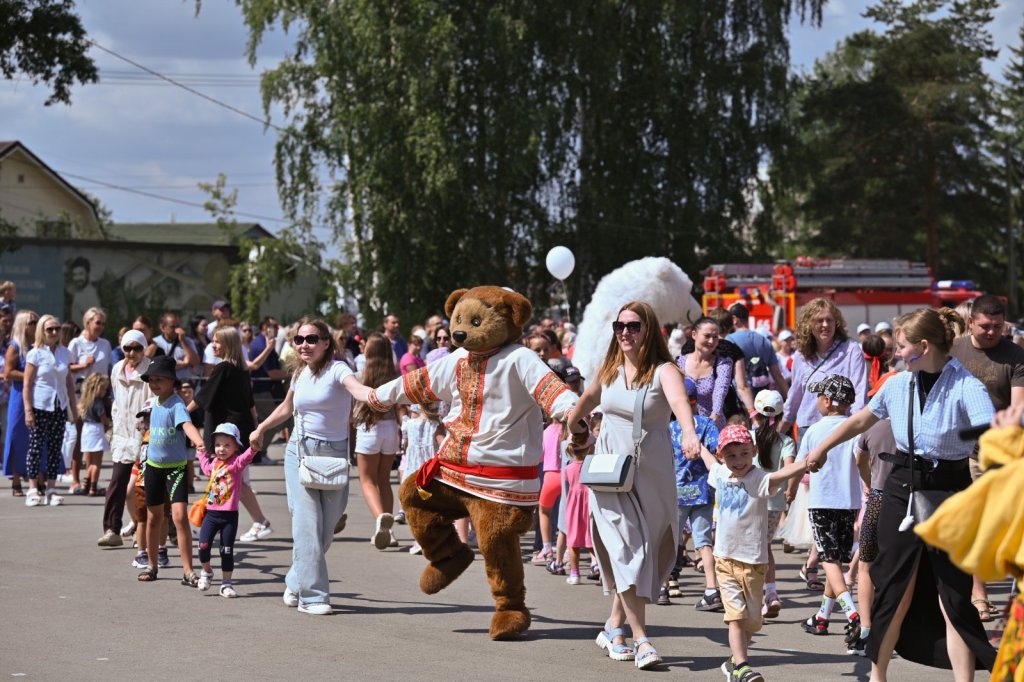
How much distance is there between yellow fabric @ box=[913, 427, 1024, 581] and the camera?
13.2 ft

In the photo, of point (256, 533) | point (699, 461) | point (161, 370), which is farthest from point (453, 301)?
point (256, 533)

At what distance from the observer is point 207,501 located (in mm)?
9773

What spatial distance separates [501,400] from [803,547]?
505 cm

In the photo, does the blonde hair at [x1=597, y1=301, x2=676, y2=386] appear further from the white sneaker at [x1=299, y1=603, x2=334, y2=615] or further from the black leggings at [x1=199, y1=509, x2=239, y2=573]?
the black leggings at [x1=199, y1=509, x2=239, y2=573]

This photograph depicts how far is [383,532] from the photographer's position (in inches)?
360

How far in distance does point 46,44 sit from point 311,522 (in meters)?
19.1

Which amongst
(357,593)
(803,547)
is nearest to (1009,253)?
(803,547)

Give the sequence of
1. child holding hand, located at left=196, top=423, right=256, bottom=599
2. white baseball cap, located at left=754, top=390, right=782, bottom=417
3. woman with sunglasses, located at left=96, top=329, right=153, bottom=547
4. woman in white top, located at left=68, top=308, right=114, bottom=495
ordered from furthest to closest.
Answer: woman in white top, located at left=68, top=308, right=114, bottom=495 → woman with sunglasses, located at left=96, top=329, right=153, bottom=547 → child holding hand, located at left=196, top=423, right=256, bottom=599 → white baseball cap, located at left=754, top=390, right=782, bottom=417

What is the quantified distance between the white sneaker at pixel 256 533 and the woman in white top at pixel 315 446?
10.6ft

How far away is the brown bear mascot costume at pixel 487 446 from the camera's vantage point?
823cm

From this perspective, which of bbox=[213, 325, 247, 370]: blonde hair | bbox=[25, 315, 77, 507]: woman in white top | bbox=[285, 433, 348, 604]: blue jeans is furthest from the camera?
bbox=[25, 315, 77, 507]: woman in white top

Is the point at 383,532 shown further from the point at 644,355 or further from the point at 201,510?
the point at 644,355

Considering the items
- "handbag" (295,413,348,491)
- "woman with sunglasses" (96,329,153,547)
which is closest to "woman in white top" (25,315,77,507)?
"woman with sunglasses" (96,329,153,547)

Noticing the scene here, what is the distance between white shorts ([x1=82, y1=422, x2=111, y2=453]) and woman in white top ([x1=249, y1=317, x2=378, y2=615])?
5.83 m
